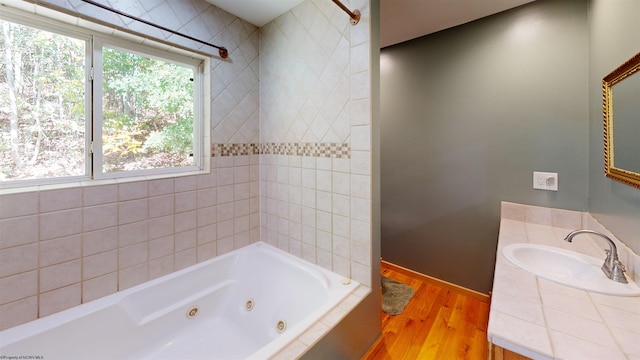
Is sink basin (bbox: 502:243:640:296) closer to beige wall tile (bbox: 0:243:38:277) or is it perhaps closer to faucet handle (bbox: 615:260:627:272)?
faucet handle (bbox: 615:260:627:272)

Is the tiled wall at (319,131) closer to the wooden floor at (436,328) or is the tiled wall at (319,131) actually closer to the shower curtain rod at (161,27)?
the shower curtain rod at (161,27)

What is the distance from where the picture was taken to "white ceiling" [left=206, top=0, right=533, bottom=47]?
182 cm

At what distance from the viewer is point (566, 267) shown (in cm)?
126

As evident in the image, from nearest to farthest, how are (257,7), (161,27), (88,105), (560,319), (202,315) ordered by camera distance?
(560,319)
(88,105)
(161,27)
(202,315)
(257,7)

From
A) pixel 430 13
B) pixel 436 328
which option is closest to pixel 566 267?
pixel 436 328

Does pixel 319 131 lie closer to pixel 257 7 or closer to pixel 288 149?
pixel 288 149

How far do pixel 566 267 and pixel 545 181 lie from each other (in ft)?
2.55

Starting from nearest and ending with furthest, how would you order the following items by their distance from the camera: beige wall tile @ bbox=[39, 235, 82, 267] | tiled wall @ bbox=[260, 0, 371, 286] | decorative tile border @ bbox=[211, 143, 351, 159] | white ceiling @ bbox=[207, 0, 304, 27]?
beige wall tile @ bbox=[39, 235, 82, 267], tiled wall @ bbox=[260, 0, 371, 286], decorative tile border @ bbox=[211, 143, 351, 159], white ceiling @ bbox=[207, 0, 304, 27]

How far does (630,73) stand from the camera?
1.02m

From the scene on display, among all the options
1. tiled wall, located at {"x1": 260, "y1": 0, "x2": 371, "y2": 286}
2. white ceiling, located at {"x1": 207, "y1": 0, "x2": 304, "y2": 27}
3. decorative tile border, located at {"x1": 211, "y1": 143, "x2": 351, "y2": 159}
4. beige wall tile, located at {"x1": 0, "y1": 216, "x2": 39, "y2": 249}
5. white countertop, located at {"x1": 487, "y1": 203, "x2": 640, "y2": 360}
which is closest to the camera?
white countertop, located at {"x1": 487, "y1": 203, "x2": 640, "y2": 360}

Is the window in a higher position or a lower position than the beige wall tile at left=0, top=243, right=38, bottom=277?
higher

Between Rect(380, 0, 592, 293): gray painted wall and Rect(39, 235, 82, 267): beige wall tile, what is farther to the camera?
Rect(380, 0, 592, 293): gray painted wall

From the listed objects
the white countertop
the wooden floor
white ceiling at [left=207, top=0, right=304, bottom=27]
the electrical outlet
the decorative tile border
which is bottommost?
the wooden floor

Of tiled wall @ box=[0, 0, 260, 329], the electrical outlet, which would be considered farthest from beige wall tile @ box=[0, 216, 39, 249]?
the electrical outlet
